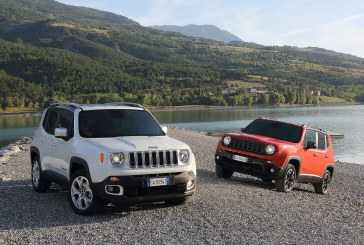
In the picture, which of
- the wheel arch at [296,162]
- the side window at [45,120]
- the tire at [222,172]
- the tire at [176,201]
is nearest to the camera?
the tire at [176,201]

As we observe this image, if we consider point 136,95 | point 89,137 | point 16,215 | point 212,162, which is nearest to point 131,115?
point 89,137

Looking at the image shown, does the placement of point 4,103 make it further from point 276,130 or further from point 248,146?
point 248,146

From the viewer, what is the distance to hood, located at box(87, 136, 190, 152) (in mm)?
10102

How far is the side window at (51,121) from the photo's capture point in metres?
12.4

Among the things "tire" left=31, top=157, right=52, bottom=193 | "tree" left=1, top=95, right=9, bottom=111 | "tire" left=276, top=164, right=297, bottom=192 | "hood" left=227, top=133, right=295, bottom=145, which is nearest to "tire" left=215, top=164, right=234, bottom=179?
"hood" left=227, top=133, right=295, bottom=145

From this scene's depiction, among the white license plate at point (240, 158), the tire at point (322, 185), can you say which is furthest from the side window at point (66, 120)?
the tire at point (322, 185)

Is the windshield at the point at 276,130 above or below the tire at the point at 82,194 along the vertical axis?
above

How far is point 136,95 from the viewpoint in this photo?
170375 mm

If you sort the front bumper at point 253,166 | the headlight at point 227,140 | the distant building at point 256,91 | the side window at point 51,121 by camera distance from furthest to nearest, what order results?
the distant building at point 256,91
the headlight at point 227,140
the front bumper at point 253,166
the side window at point 51,121

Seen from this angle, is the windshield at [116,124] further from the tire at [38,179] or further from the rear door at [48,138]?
the tire at [38,179]

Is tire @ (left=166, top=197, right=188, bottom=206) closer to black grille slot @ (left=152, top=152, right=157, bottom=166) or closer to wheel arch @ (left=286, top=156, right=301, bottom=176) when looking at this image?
black grille slot @ (left=152, top=152, right=157, bottom=166)

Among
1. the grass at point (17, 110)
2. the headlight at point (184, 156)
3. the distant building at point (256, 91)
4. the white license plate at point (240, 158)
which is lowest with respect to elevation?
the grass at point (17, 110)

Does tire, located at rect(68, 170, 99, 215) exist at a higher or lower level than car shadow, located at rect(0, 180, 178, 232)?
higher

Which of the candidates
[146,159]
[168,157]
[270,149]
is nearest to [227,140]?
[270,149]
